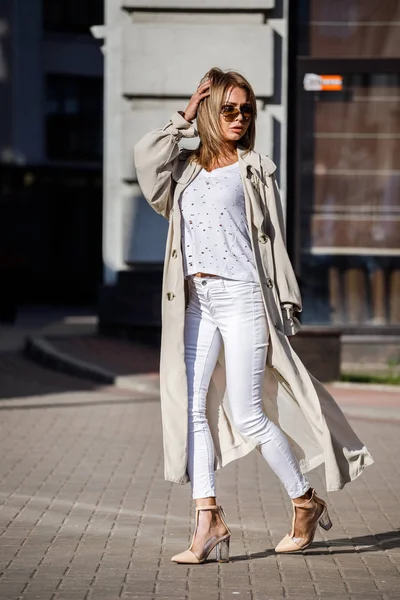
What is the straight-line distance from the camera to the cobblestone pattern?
556cm

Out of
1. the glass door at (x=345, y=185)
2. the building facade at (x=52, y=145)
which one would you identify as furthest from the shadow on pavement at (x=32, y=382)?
the building facade at (x=52, y=145)

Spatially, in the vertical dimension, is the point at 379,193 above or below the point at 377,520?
above

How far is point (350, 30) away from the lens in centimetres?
1496

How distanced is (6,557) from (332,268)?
9.60 metres

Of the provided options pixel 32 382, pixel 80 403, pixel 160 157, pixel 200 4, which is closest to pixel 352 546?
pixel 160 157

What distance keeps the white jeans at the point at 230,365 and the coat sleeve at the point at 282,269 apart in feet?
0.36

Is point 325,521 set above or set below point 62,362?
above

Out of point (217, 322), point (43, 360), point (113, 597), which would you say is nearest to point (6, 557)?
point (113, 597)

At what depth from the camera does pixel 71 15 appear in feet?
120

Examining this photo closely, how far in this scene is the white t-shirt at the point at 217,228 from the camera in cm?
595

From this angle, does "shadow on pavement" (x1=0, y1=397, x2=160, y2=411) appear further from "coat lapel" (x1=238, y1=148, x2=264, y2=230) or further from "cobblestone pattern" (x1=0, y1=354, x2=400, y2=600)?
"coat lapel" (x1=238, y1=148, x2=264, y2=230)

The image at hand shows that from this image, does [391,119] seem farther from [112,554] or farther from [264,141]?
[112,554]

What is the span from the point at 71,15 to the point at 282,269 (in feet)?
103

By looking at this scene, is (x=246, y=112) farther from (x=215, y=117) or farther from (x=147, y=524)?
(x=147, y=524)
